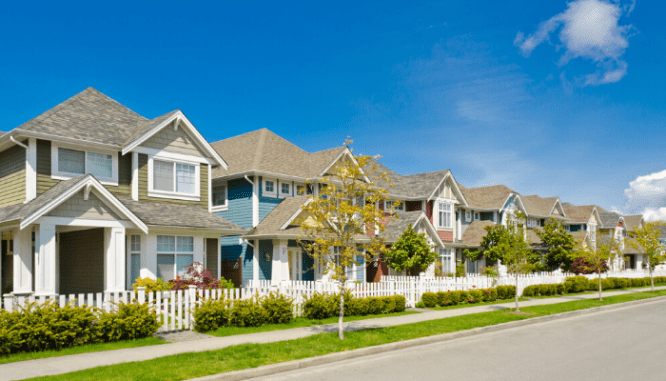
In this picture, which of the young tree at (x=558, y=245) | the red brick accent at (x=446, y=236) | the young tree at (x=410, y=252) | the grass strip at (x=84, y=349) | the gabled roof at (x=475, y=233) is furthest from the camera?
the young tree at (x=558, y=245)

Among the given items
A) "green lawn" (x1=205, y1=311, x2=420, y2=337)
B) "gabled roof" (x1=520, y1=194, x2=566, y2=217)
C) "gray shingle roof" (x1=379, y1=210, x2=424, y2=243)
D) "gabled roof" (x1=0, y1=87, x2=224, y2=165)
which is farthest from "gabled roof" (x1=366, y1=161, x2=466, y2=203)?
"green lawn" (x1=205, y1=311, x2=420, y2=337)

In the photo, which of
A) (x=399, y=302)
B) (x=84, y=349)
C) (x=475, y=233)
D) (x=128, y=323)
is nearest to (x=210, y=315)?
(x=128, y=323)

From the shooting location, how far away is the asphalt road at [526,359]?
977cm

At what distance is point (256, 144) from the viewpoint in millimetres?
30328

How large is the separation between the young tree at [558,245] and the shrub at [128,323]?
1468 inches

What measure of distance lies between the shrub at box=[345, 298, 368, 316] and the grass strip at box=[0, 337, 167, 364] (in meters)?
7.40

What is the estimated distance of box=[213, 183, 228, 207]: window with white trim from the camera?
28.9m

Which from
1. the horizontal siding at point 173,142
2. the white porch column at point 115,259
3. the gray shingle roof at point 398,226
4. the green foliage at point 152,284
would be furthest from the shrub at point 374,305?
the gray shingle roof at point 398,226

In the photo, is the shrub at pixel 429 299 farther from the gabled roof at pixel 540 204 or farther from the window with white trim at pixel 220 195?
the gabled roof at pixel 540 204

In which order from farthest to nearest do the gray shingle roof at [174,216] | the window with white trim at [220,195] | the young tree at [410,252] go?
1. the young tree at [410,252]
2. the window with white trim at [220,195]
3. the gray shingle roof at [174,216]

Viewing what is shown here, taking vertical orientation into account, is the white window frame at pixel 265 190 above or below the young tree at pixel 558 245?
above

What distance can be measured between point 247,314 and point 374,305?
5.59 m

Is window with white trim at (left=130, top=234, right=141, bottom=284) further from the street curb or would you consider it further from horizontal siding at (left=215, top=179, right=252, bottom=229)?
the street curb

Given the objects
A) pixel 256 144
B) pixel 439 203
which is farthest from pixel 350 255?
pixel 439 203
